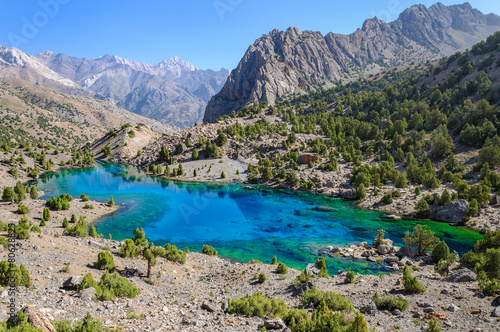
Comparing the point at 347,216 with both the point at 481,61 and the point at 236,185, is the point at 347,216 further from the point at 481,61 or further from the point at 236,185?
the point at 481,61

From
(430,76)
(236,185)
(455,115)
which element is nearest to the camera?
(236,185)

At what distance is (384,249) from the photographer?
39.8 m

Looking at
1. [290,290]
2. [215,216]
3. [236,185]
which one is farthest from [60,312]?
[236,185]

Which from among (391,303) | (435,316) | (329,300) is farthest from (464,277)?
(329,300)

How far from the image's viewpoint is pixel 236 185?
94.0 m

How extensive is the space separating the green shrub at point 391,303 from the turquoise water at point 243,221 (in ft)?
46.9

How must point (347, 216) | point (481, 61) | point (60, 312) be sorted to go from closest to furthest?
point (60, 312) → point (347, 216) → point (481, 61)

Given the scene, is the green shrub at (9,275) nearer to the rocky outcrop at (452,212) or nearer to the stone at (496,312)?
the stone at (496,312)

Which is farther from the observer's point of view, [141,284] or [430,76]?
[430,76]

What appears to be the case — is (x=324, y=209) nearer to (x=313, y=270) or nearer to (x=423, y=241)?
(x=423, y=241)

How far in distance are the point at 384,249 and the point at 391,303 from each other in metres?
22.3

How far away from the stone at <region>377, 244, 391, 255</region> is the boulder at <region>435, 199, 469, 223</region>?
984 inches

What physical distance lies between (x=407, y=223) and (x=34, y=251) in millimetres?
61417

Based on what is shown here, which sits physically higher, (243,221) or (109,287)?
(109,287)
